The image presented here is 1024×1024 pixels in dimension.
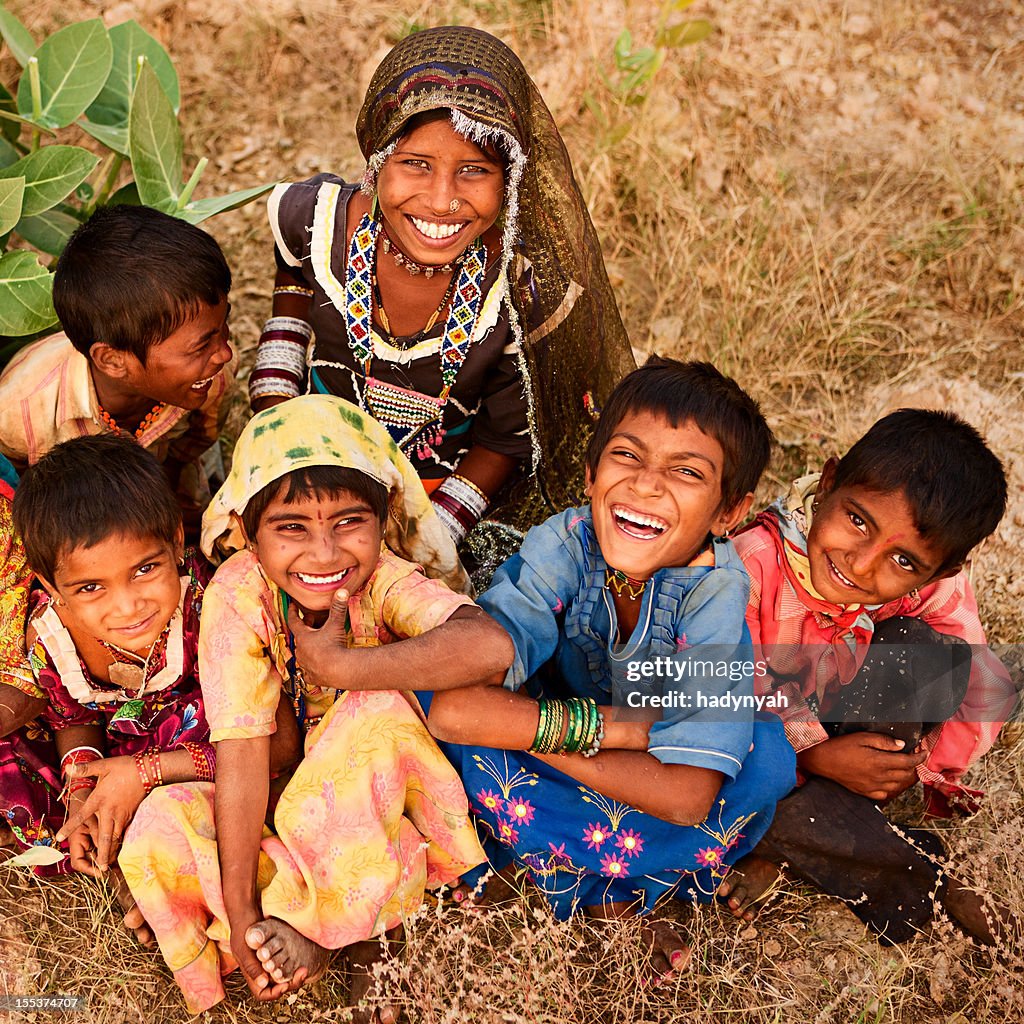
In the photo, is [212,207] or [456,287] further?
[212,207]

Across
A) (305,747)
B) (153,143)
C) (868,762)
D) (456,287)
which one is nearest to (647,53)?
(456,287)

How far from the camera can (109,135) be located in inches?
136

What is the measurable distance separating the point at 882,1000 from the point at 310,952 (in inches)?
51.1

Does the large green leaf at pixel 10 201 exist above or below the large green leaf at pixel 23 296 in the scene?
above

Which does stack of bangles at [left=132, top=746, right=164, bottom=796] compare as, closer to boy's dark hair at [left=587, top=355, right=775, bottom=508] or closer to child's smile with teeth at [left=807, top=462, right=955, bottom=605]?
boy's dark hair at [left=587, top=355, right=775, bottom=508]

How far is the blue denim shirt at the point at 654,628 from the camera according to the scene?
92.5 inches

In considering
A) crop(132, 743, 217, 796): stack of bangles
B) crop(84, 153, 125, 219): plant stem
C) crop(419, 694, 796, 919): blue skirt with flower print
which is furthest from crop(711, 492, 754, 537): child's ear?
crop(84, 153, 125, 219): plant stem

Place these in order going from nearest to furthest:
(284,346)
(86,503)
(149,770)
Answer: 1. (86,503)
2. (149,770)
3. (284,346)

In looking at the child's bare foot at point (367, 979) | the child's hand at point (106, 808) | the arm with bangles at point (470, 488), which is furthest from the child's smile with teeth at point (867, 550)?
the child's hand at point (106, 808)

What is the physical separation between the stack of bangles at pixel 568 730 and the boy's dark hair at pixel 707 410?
1.88 ft

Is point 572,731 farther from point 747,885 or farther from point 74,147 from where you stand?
point 74,147

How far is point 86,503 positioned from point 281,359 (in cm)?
88

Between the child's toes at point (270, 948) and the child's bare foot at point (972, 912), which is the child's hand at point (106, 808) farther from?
the child's bare foot at point (972, 912)

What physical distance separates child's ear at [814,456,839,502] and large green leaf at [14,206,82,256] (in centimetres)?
245
